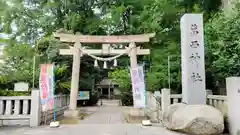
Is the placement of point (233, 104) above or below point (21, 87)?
below

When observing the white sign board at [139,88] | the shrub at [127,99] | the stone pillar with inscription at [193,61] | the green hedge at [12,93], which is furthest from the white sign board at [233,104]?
the shrub at [127,99]

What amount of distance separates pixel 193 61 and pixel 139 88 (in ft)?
8.86

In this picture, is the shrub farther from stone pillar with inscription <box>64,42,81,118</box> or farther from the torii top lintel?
stone pillar with inscription <box>64,42,81,118</box>

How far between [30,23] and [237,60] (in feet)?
53.5

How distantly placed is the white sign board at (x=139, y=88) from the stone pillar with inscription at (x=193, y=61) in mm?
2055

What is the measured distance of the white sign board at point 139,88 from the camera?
986cm

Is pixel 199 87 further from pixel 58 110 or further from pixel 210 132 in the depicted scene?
pixel 58 110

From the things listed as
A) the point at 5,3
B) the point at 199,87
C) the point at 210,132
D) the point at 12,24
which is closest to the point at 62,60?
the point at 12,24

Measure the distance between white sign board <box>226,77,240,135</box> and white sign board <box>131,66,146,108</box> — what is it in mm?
3757

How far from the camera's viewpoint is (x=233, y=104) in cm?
636

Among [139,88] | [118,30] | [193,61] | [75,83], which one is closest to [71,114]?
[75,83]

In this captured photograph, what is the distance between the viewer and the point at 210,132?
21.1 feet

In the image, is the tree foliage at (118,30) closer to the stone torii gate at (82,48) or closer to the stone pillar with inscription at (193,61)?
the stone pillar with inscription at (193,61)

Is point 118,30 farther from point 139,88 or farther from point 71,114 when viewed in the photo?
point 139,88
